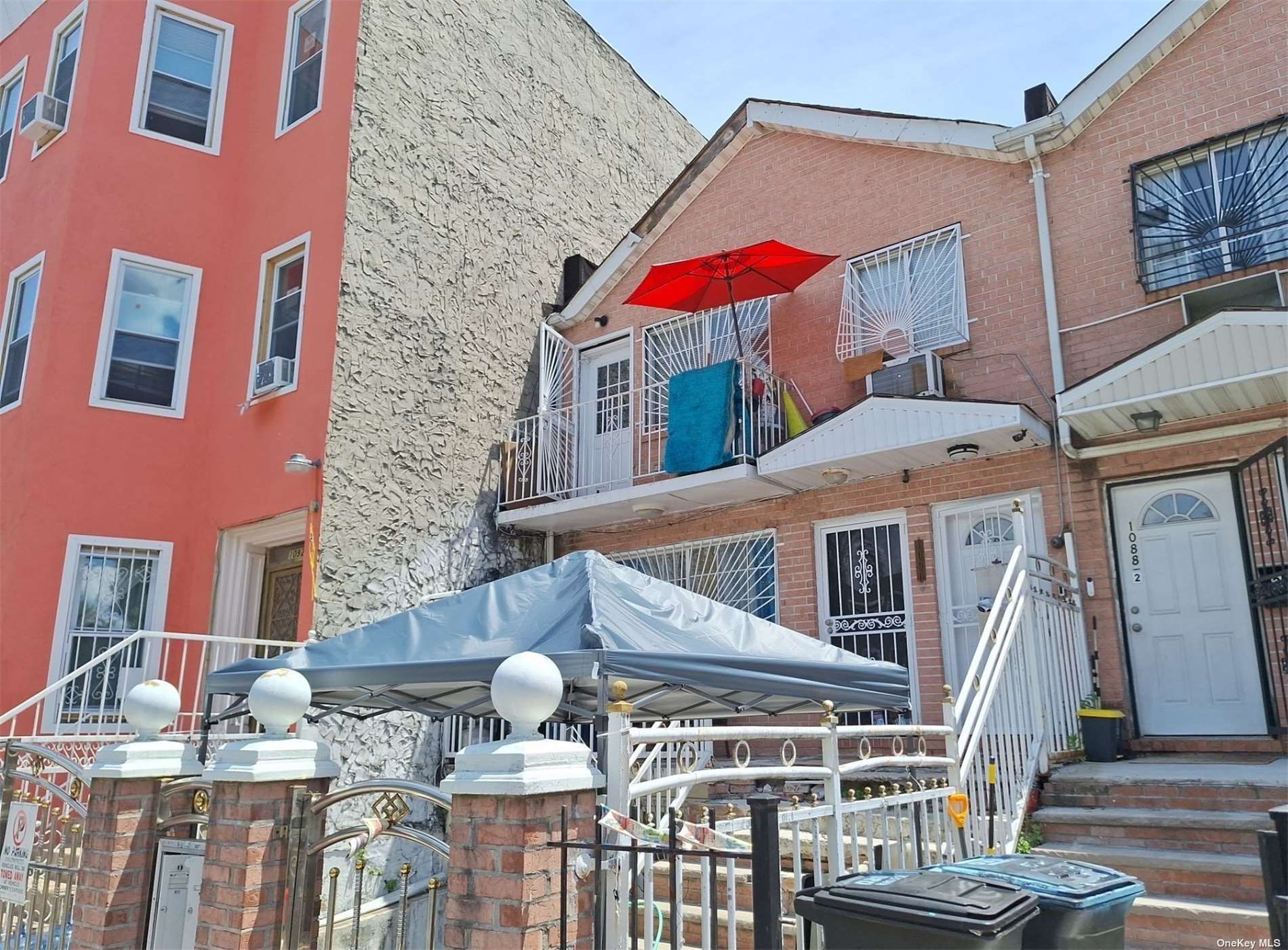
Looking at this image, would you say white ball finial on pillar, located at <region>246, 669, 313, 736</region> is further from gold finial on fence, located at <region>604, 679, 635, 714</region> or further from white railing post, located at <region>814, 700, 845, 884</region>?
white railing post, located at <region>814, 700, 845, 884</region>

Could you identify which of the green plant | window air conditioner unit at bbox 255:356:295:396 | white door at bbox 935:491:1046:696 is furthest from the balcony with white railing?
the green plant

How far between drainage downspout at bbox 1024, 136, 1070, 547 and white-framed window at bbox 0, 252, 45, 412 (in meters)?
11.0

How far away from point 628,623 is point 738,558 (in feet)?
19.7

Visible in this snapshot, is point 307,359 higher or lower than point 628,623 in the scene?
higher

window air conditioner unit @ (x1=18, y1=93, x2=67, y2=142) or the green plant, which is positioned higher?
window air conditioner unit @ (x1=18, y1=93, x2=67, y2=142)

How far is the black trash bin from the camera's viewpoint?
2.52 metres

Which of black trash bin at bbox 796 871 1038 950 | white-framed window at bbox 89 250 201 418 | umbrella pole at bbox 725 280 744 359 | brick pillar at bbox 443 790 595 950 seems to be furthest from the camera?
white-framed window at bbox 89 250 201 418

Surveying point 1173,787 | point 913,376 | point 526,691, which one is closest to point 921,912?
point 526,691

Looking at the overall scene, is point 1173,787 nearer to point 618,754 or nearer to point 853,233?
point 618,754

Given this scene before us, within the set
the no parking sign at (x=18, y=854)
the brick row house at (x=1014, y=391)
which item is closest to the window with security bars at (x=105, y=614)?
the brick row house at (x=1014, y=391)

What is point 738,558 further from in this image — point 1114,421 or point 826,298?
point 1114,421

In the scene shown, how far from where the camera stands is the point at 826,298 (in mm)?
10156

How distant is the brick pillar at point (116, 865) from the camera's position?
4.46 m

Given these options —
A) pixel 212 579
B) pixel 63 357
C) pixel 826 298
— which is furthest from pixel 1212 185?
pixel 63 357
